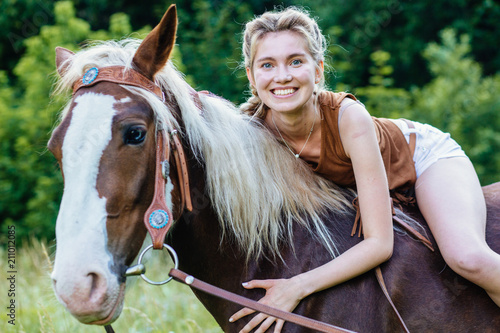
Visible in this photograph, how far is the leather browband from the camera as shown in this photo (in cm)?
176

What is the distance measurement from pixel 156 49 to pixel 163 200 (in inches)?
24.6

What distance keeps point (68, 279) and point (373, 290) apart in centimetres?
121

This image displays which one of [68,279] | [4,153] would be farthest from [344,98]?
[4,153]

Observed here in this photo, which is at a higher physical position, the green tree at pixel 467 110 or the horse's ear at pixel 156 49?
the horse's ear at pixel 156 49

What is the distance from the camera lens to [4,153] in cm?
798

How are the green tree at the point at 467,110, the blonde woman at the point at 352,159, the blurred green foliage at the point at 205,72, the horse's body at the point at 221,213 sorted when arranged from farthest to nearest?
the green tree at the point at 467,110 → the blurred green foliage at the point at 205,72 → the blonde woman at the point at 352,159 → the horse's body at the point at 221,213

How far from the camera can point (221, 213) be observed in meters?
1.98

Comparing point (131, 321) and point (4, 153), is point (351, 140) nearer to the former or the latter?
point (131, 321)

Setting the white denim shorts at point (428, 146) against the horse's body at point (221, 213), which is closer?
the horse's body at point (221, 213)

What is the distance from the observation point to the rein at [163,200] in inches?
66.0

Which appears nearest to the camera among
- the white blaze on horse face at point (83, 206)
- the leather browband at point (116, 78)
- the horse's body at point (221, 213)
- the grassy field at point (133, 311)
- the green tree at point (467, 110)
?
the white blaze on horse face at point (83, 206)

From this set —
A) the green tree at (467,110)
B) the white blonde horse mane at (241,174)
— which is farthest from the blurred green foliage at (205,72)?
the white blonde horse mane at (241,174)

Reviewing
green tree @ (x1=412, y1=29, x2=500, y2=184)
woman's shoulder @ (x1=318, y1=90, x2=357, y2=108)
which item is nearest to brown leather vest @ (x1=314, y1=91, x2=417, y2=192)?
woman's shoulder @ (x1=318, y1=90, x2=357, y2=108)

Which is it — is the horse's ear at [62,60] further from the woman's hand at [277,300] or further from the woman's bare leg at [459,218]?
the woman's bare leg at [459,218]
